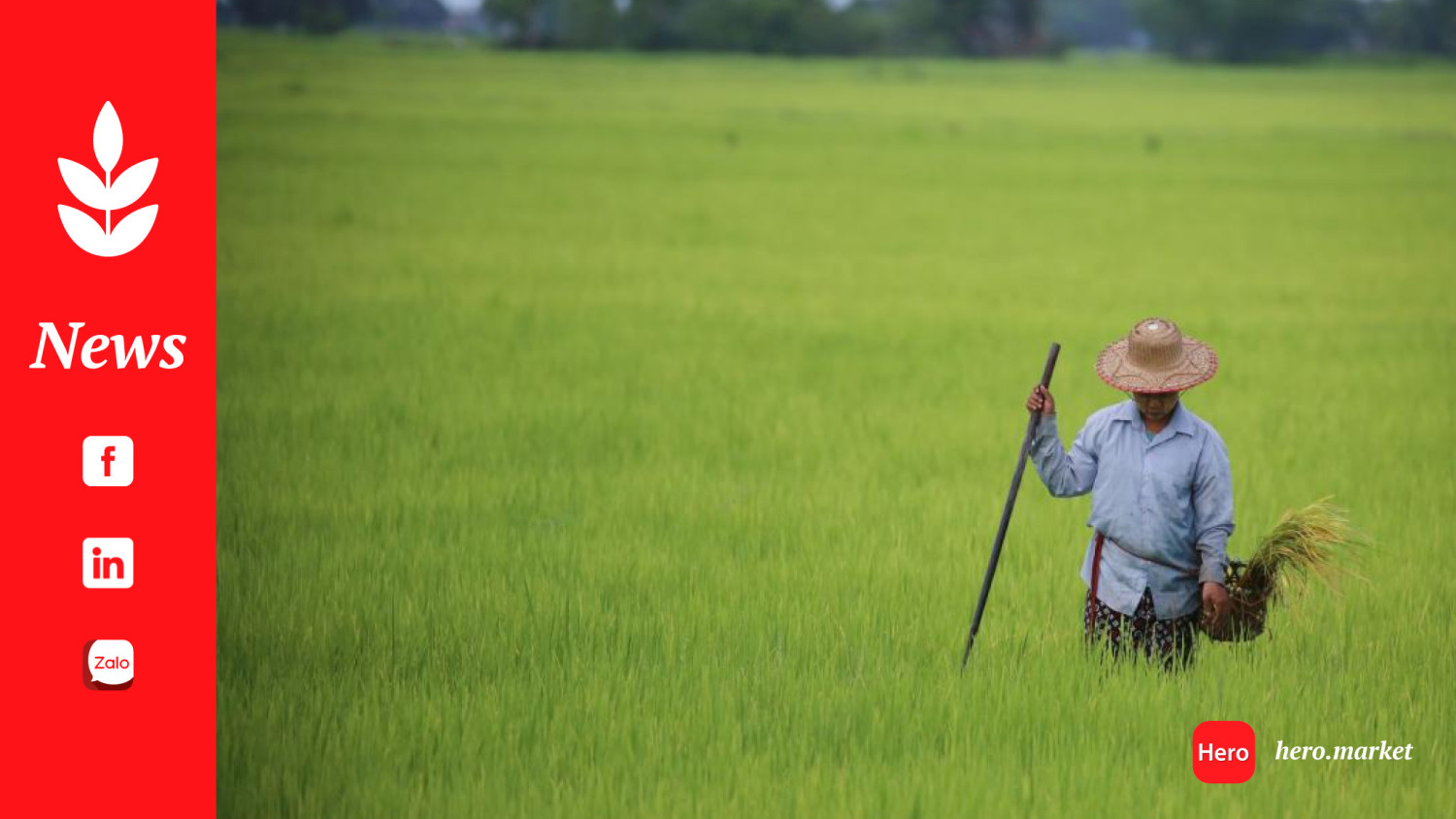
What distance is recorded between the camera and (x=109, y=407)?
324cm

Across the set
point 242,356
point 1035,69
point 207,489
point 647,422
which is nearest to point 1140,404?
point 207,489

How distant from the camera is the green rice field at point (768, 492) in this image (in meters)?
4.13

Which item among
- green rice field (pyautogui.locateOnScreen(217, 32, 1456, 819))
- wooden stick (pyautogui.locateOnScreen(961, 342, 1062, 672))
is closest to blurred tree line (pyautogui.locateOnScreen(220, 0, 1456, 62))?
green rice field (pyautogui.locateOnScreen(217, 32, 1456, 819))

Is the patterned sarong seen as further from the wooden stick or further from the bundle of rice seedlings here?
the wooden stick

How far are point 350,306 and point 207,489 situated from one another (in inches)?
368

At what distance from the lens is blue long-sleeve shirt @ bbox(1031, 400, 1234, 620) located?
4.28 meters

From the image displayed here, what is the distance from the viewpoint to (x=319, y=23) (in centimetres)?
7588

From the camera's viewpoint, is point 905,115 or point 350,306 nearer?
point 350,306

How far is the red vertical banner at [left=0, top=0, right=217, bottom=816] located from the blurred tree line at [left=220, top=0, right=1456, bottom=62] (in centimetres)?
7681

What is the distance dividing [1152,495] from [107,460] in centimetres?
254

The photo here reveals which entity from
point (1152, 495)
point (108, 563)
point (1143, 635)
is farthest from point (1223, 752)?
point (108, 563)

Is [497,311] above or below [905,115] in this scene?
below

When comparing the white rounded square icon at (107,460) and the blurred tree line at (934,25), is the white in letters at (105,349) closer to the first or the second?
the white rounded square icon at (107,460)

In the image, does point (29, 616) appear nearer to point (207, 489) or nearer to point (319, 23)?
point (207, 489)
